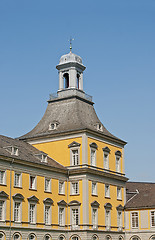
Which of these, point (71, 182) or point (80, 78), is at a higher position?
point (80, 78)

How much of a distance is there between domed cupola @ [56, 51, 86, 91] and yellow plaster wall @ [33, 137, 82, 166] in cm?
1067

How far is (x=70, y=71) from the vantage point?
72000 mm

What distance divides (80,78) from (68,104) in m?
5.53

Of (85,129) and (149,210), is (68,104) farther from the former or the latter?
(149,210)

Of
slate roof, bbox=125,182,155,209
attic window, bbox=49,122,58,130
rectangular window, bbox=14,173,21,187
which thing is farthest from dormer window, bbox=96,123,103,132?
rectangular window, bbox=14,173,21,187

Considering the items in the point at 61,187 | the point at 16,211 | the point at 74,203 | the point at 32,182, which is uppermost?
the point at 32,182

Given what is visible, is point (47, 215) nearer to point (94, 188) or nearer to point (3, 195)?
point (94, 188)

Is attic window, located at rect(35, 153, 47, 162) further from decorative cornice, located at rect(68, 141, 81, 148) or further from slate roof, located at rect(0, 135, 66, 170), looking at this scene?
decorative cornice, located at rect(68, 141, 81, 148)

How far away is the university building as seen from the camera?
54688 mm

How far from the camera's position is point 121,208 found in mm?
68625

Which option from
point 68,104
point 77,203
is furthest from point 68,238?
point 68,104

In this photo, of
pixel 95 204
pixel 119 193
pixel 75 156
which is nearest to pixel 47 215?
pixel 95 204

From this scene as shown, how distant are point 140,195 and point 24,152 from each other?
21.6 metres

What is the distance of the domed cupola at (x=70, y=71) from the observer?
235ft
